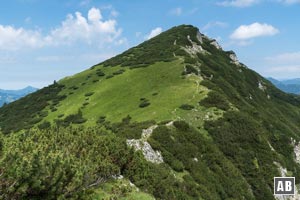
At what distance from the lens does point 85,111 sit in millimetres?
79375

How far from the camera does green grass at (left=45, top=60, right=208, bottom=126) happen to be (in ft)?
214

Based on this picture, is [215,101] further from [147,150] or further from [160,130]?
[147,150]

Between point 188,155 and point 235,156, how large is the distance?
1120 centimetres

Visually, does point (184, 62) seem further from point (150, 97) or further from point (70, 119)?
point (70, 119)

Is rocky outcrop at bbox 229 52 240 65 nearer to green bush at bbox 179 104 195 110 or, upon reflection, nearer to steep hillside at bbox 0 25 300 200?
steep hillside at bbox 0 25 300 200

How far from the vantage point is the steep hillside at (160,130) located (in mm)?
24920

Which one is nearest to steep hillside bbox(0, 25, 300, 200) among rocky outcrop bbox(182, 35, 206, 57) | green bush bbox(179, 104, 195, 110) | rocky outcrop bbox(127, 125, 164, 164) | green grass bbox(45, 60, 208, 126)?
green bush bbox(179, 104, 195, 110)

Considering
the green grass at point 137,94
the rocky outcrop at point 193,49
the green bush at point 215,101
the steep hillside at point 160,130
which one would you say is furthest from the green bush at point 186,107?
the rocky outcrop at point 193,49

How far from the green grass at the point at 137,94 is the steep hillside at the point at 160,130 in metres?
0.28

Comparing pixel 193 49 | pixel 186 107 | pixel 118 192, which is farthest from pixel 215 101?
pixel 193 49

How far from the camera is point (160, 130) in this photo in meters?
50.2

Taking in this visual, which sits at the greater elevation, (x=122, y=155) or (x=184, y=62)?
(x=184, y=62)

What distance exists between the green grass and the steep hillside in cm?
28

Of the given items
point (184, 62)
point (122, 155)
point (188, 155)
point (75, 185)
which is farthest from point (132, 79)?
point (75, 185)
